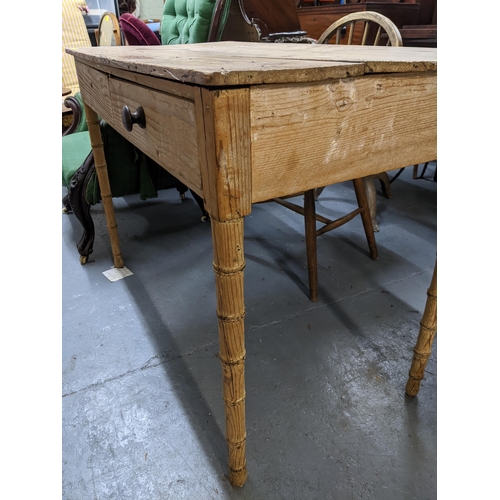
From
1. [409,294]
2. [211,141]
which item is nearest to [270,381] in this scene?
[409,294]

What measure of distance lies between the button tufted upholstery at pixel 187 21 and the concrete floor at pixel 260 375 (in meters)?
Result: 0.89

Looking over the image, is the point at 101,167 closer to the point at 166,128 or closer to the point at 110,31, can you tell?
the point at 166,128

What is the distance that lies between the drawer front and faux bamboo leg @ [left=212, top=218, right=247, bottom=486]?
0.08 m

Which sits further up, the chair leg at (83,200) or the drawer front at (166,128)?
the drawer front at (166,128)

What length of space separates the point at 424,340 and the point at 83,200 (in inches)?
51.5

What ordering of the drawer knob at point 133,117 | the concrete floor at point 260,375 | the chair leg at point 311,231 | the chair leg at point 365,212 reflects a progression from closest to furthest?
1. the drawer knob at point 133,117
2. the concrete floor at point 260,375
3. the chair leg at point 311,231
4. the chair leg at point 365,212

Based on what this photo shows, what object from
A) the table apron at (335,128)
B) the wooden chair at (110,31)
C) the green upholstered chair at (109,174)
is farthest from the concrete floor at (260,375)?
the wooden chair at (110,31)

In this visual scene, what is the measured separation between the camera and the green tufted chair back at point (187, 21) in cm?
164

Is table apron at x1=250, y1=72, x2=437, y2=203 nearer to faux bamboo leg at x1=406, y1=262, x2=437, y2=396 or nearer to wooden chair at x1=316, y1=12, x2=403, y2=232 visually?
faux bamboo leg at x1=406, y1=262, x2=437, y2=396

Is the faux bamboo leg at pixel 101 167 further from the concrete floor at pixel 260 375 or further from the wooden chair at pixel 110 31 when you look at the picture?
the wooden chair at pixel 110 31

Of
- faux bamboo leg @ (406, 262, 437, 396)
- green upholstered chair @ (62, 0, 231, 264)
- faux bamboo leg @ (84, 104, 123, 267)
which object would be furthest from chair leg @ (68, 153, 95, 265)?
faux bamboo leg @ (406, 262, 437, 396)

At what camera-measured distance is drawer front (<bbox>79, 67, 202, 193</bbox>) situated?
521 millimetres

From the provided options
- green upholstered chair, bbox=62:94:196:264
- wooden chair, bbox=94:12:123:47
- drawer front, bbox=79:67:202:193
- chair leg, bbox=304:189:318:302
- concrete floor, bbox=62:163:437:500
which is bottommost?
concrete floor, bbox=62:163:437:500

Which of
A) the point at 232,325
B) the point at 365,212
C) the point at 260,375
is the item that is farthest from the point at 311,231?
the point at 232,325
